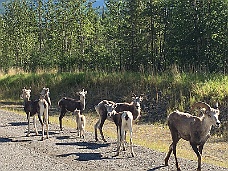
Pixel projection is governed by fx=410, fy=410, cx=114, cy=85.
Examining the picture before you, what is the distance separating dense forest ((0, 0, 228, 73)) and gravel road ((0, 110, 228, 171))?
14.1 metres

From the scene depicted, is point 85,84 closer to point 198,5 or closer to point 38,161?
point 198,5

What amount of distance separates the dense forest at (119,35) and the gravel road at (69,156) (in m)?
14.1

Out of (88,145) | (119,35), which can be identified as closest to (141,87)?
(119,35)

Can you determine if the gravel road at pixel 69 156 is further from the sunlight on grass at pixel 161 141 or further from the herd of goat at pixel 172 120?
the sunlight on grass at pixel 161 141

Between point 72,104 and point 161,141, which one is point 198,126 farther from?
point 72,104

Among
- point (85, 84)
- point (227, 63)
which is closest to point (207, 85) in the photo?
point (227, 63)

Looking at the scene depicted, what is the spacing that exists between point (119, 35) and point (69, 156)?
21057mm

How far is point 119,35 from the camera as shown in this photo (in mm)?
32438

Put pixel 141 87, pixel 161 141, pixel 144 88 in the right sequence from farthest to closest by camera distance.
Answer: pixel 141 87
pixel 144 88
pixel 161 141

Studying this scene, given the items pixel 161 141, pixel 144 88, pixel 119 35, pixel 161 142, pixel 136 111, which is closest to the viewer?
pixel 136 111

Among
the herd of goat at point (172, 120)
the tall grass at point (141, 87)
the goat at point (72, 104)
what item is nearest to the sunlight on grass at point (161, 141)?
the goat at point (72, 104)

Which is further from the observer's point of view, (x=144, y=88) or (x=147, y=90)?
(x=144, y=88)

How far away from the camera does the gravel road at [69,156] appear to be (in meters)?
11.1

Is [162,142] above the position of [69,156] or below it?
below
